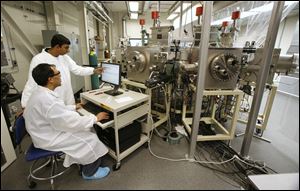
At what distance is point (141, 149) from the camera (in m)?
1.91

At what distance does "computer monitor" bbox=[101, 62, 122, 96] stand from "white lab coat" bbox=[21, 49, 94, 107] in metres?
0.31

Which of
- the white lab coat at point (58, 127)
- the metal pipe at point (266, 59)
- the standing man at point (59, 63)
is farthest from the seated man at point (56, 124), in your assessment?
the metal pipe at point (266, 59)

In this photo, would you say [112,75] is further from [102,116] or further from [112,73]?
[102,116]

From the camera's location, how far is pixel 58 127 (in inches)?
46.3

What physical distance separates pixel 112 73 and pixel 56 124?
30.2 inches

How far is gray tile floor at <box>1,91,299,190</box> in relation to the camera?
1.10m

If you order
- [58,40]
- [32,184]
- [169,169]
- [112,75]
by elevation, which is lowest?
[169,169]

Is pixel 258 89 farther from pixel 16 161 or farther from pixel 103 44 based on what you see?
pixel 103 44

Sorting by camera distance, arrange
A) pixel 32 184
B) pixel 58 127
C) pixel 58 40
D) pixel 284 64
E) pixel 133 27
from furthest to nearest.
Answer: pixel 133 27 → pixel 58 40 → pixel 284 64 → pixel 58 127 → pixel 32 184

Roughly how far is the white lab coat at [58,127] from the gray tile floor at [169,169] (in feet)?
0.74

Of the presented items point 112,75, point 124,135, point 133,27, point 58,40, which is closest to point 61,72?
point 58,40

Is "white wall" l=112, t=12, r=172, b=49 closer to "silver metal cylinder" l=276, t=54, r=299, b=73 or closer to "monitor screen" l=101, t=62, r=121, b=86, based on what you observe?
"monitor screen" l=101, t=62, r=121, b=86

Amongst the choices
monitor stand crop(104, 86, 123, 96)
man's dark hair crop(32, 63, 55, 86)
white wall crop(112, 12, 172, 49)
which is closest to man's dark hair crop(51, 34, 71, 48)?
man's dark hair crop(32, 63, 55, 86)

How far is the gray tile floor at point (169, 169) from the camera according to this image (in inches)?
43.4
